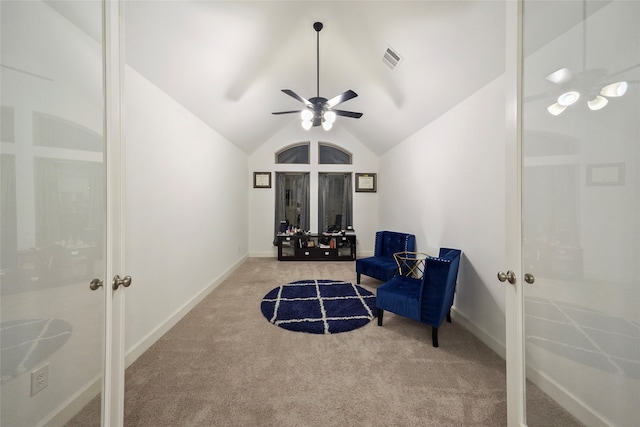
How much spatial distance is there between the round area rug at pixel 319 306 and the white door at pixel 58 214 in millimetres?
1561

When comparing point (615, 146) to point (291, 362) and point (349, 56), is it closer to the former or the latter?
point (291, 362)

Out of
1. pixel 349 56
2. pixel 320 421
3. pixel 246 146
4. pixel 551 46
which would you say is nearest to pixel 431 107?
pixel 349 56

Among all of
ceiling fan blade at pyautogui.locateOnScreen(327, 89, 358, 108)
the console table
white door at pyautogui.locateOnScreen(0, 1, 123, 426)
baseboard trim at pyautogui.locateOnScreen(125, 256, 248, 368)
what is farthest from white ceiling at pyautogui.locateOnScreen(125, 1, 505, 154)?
the console table

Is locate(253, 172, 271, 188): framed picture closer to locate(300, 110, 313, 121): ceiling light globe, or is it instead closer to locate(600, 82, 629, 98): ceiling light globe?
locate(300, 110, 313, 121): ceiling light globe

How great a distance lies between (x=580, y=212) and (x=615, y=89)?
0.54 meters

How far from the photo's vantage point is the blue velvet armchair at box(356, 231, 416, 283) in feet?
10.7

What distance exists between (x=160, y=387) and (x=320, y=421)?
1.16 m

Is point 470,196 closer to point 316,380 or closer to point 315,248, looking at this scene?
point 316,380

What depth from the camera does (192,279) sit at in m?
2.78

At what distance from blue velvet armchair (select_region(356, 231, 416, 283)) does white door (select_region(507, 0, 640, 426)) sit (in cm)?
208

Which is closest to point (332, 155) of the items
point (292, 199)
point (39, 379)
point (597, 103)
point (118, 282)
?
point (292, 199)

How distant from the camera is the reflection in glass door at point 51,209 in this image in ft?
2.79

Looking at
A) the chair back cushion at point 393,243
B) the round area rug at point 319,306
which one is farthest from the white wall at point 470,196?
the round area rug at point 319,306

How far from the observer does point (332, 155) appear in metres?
5.59
